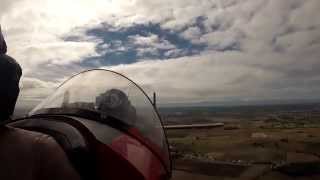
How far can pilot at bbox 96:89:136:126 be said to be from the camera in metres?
3.86

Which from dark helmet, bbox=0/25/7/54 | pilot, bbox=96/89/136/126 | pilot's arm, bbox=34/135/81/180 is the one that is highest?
dark helmet, bbox=0/25/7/54

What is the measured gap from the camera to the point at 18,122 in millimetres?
3324

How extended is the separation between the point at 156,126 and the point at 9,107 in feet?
6.58

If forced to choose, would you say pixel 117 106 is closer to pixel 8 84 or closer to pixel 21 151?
pixel 8 84

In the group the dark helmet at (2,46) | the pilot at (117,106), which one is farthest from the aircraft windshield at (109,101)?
the dark helmet at (2,46)

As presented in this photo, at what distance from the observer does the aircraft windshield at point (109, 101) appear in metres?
3.90

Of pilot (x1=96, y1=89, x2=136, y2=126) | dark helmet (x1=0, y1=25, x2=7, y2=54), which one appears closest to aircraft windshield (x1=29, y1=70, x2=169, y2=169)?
pilot (x1=96, y1=89, x2=136, y2=126)

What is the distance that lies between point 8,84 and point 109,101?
1513 millimetres

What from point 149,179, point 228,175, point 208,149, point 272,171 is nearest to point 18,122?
point 149,179

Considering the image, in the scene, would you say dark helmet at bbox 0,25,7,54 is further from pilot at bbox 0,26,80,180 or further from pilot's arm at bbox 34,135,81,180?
pilot's arm at bbox 34,135,81,180

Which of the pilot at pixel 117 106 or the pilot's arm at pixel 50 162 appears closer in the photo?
the pilot's arm at pixel 50 162

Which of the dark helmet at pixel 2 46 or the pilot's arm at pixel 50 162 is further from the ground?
the dark helmet at pixel 2 46

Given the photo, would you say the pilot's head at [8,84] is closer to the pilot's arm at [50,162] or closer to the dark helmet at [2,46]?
the dark helmet at [2,46]

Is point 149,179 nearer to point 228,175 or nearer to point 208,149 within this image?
point 228,175
